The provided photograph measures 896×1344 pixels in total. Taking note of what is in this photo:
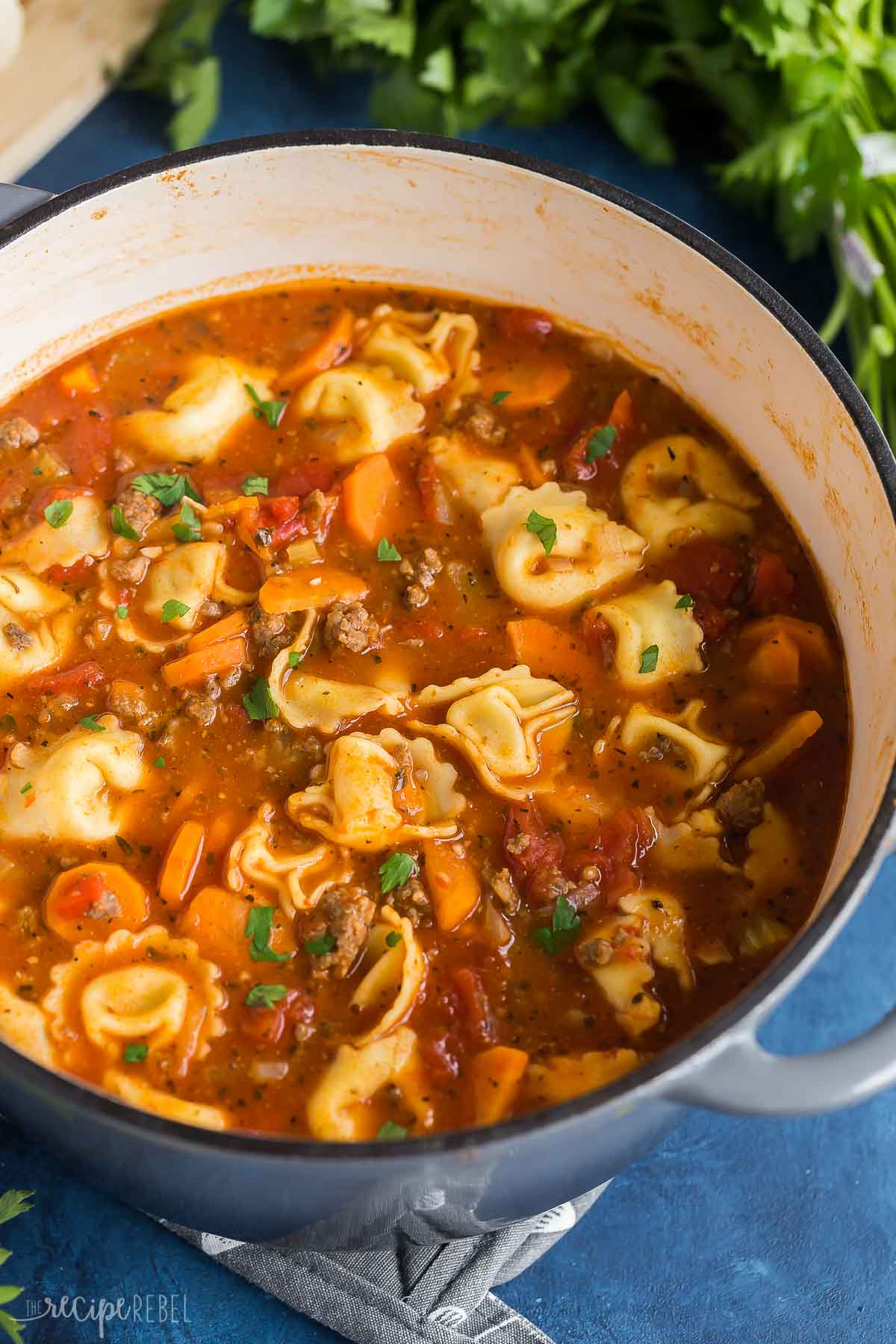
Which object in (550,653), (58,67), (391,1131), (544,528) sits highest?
(58,67)

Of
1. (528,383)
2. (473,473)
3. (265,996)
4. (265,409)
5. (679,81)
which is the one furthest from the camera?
(679,81)

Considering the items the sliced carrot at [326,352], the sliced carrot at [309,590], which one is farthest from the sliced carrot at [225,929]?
the sliced carrot at [326,352]

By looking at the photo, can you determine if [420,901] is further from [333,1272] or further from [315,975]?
[333,1272]

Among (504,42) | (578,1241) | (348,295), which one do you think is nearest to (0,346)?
(348,295)

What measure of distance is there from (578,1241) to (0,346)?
132 inches

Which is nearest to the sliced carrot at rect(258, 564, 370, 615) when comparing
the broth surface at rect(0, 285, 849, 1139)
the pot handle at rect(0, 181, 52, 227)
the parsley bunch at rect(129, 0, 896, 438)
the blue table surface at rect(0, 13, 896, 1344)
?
the broth surface at rect(0, 285, 849, 1139)

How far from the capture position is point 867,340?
17.7ft

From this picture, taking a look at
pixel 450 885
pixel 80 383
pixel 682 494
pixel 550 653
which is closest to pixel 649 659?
pixel 550 653

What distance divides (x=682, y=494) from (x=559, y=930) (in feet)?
5.08

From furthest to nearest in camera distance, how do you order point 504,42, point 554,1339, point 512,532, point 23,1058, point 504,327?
point 504,42 < point 504,327 < point 512,532 < point 554,1339 < point 23,1058

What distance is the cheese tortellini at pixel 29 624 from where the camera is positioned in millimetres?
4168

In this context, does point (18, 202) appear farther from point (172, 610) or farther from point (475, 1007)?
point (475, 1007)

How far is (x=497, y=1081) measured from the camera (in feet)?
11.6

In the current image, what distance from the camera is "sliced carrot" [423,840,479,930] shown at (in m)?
3.80
